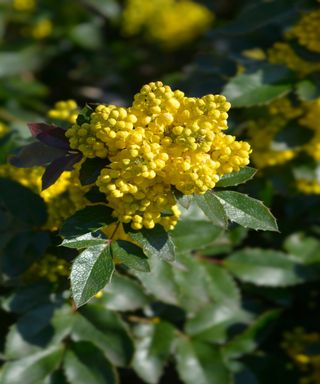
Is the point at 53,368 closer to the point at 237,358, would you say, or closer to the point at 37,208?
the point at 37,208

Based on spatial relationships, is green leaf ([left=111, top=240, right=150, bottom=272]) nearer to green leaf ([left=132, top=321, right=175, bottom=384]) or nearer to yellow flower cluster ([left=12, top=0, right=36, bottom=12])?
green leaf ([left=132, top=321, right=175, bottom=384])

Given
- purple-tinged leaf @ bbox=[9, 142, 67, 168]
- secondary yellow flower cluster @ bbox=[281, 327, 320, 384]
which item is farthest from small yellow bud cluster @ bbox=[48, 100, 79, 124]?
secondary yellow flower cluster @ bbox=[281, 327, 320, 384]

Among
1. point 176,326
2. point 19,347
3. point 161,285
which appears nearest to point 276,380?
point 176,326

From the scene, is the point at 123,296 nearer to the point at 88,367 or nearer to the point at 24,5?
the point at 88,367

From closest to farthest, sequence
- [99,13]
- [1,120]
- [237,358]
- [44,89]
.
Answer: [237,358] → [1,120] → [44,89] → [99,13]

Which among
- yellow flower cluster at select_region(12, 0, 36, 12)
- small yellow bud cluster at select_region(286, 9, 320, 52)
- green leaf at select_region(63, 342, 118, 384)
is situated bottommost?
green leaf at select_region(63, 342, 118, 384)
